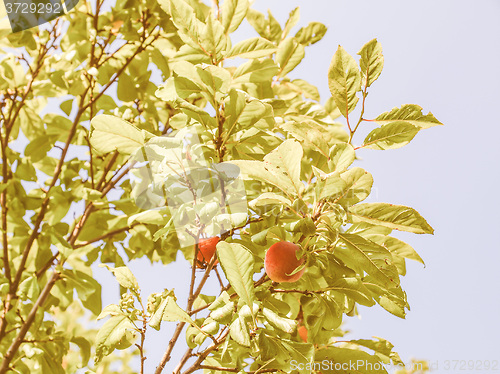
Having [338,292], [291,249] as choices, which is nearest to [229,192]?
[291,249]

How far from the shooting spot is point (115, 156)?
1.94m

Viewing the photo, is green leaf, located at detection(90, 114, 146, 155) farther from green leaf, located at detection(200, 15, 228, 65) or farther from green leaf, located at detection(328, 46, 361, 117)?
green leaf, located at detection(328, 46, 361, 117)

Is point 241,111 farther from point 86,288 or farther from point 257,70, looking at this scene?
point 86,288

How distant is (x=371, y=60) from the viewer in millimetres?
983

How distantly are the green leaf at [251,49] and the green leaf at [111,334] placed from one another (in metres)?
0.79

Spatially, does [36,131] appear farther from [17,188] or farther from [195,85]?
[195,85]

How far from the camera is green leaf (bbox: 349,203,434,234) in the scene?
2.93ft

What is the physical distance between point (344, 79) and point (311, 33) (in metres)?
0.77

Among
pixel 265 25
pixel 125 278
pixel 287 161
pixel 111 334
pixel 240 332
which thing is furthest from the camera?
pixel 265 25

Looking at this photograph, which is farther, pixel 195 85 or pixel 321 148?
pixel 195 85

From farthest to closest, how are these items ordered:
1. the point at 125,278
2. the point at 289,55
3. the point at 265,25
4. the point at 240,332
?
the point at 265,25 < the point at 289,55 < the point at 125,278 < the point at 240,332

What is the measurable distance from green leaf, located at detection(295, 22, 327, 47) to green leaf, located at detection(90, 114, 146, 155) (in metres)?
0.94

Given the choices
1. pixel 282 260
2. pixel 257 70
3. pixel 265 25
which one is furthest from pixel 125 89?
pixel 282 260

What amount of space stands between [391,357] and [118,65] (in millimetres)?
1892
